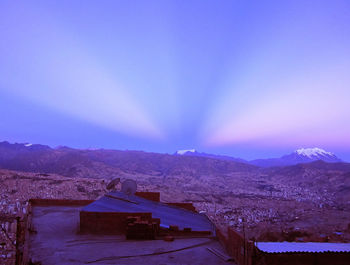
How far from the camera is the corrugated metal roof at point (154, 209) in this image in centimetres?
1103

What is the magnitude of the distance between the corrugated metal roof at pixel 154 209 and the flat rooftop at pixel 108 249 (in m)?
1.24

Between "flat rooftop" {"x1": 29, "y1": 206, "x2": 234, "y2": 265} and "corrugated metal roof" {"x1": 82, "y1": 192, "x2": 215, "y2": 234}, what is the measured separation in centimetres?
124

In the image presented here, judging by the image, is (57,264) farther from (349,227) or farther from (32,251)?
(349,227)

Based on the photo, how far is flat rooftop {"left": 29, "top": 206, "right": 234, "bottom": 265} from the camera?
23.7ft

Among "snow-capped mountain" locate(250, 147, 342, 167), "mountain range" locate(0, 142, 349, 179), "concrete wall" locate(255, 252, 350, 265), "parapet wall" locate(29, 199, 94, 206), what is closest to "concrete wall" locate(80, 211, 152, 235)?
"concrete wall" locate(255, 252, 350, 265)

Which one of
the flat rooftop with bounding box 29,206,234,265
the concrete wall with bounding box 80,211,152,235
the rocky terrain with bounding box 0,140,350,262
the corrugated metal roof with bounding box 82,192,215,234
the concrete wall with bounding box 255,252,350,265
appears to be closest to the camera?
the concrete wall with bounding box 255,252,350,265

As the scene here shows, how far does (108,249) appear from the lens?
8.10 metres

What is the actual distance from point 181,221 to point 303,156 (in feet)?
482

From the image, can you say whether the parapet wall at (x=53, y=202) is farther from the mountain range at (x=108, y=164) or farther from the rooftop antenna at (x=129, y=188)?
the mountain range at (x=108, y=164)

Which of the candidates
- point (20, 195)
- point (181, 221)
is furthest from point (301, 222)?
point (20, 195)

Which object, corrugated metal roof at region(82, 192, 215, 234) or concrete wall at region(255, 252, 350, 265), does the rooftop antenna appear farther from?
concrete wall at region(255, 252, 350, 265)

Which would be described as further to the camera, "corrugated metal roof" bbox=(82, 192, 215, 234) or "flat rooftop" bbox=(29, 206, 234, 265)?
"corrugated metal roof" bbox=(82, 192, 215, 234)

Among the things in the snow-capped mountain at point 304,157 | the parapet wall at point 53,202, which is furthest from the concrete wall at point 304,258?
the snow-capped mountain at point 304,157

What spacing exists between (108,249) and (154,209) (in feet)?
14.5
